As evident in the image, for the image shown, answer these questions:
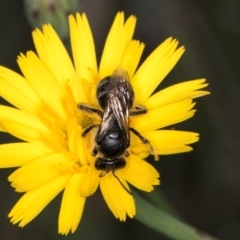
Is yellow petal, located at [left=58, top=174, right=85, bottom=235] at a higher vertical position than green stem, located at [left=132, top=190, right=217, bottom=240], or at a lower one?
higher

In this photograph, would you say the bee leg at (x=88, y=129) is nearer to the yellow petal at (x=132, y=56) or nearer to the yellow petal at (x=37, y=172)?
the yellow petal at (x=37, y=172)

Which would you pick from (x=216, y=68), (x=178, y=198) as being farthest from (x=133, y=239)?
(x=216, y=68)

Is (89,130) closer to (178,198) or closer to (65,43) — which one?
(65,43)

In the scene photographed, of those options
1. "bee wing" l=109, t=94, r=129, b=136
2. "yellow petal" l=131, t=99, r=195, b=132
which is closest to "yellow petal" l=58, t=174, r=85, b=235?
"bee wing" l=109, t=94, r=129, b=136

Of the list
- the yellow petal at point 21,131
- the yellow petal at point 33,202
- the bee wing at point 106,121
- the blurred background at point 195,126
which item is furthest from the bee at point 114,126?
the blurred background at point 195,126

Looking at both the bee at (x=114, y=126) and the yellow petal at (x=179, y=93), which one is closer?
the bee at (x=114, y=126)

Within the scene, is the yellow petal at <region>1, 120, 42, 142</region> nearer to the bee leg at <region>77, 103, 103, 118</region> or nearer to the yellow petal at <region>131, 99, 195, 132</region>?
the bee leg at <region>77, 103, 103, 118</region>

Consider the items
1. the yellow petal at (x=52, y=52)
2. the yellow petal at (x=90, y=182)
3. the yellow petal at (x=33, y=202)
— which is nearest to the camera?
the yellow petal at (x=90, y=182)
